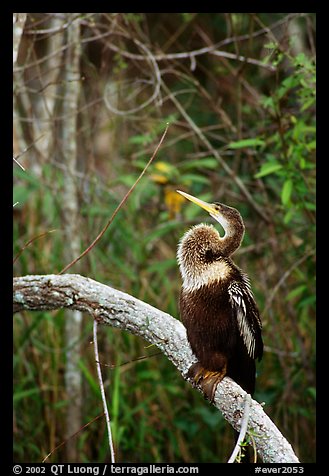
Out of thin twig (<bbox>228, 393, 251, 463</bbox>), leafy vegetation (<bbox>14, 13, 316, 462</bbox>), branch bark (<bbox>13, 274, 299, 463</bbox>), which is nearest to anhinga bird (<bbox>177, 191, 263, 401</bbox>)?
branch bark (<bbox>13, 274, 299, 463</bbox>)

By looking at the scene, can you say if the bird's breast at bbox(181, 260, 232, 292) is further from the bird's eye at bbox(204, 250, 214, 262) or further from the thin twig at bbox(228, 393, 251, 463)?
the thin twig at bbox(228, 393, 251, 463)

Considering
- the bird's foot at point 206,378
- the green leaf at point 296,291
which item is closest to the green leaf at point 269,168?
the green leaf at point 296,291

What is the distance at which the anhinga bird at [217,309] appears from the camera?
8.76ft

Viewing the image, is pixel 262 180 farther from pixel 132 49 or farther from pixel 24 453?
pixel 24 453

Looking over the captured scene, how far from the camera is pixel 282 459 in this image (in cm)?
230

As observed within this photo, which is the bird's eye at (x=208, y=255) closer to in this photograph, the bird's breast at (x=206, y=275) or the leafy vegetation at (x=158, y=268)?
the bird's breast at (x=206, y=275)

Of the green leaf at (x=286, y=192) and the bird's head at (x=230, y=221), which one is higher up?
the green leaf at (x=286, y=192)

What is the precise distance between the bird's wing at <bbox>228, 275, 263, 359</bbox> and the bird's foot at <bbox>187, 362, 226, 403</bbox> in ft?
0.54

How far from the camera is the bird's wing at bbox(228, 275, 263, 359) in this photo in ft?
8.73

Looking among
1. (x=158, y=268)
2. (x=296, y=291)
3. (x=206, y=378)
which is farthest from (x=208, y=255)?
(x=158, y=268)

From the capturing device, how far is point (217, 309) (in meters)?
2.69

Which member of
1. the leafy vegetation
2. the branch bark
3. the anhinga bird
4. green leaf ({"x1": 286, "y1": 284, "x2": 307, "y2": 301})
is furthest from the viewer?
the leafy vegetation
